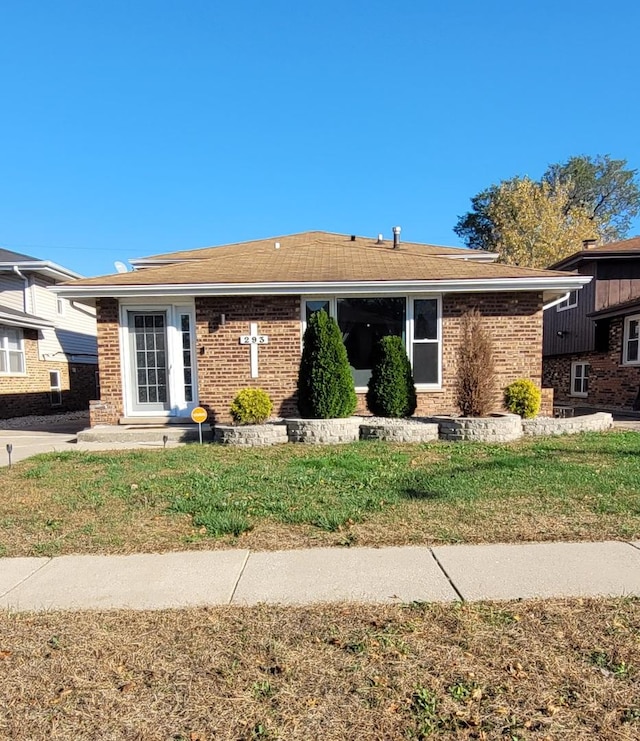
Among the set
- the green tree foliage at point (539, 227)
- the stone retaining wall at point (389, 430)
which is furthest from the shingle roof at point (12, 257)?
the green tree foliage at point (539, 227)

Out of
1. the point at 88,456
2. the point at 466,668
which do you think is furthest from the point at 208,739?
the point at 88,456

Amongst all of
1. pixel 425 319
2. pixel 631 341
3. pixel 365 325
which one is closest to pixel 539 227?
pixel 631 341

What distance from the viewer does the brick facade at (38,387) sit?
599 inches

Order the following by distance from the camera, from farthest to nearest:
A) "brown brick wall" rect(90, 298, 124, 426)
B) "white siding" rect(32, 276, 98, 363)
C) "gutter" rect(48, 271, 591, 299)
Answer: "white siding" rect(32, 276, 98, 363) < "brown brick wall" rect(90, 298, 124, 426) < "gutter" rect(48, 271, 591, 299)

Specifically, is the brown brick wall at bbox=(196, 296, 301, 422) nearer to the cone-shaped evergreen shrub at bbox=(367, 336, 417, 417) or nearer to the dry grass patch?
the cone-shaped evergreen shrub at bbox=(367, 336, 417, 417)

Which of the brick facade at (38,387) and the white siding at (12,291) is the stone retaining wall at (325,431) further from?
the white siding at (12,291)

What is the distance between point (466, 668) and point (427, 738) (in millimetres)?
493

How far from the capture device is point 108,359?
9.51 metres

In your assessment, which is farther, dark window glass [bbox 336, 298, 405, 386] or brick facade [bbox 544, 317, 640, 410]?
brick facade [bbox 544, 317, 640, 410]

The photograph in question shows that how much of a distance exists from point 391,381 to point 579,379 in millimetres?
12518

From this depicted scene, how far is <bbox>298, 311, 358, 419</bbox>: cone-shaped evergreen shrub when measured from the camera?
26.7 feet

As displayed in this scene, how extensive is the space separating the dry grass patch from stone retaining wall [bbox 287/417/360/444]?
5.14 meters

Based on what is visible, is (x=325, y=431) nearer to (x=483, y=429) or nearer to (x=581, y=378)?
(x=483, y=429)

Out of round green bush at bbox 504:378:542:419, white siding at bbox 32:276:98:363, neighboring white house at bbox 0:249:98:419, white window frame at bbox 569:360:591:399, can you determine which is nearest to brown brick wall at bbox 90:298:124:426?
neighboring white house at bbox 0:249:98:419
